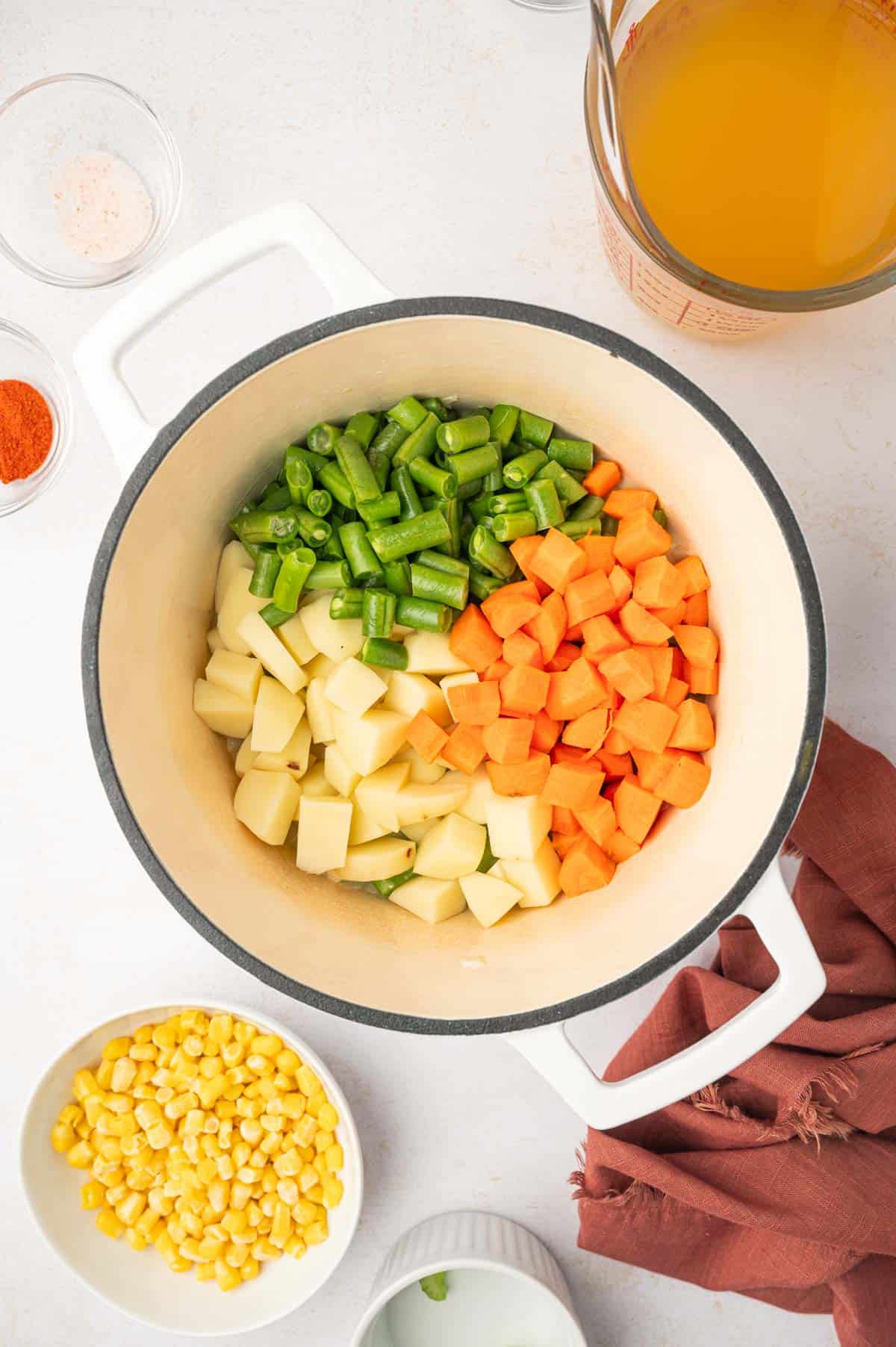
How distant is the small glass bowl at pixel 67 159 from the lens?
5.14ft

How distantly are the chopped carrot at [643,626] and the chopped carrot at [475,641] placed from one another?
17 cm

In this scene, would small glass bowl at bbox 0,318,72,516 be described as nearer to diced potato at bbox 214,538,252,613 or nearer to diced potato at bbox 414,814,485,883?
diced potato at bbox 214,538,252,613

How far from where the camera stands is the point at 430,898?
1.38m

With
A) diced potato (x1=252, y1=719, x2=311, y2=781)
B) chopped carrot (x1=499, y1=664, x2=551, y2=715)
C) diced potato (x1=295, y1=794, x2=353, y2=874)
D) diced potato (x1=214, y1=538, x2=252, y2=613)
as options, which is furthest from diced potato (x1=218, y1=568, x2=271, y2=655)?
chopped carrot (x1=499, y1=664, x2=551, y2=715)

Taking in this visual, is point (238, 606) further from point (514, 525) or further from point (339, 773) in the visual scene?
point (514, 525)

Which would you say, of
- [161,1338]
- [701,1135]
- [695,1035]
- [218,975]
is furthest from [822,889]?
[161,1338]

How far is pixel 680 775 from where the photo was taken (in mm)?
1318

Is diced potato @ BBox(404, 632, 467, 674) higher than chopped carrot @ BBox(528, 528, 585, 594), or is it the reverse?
chopped carrot @ BBox(528, 528, 585, 594)

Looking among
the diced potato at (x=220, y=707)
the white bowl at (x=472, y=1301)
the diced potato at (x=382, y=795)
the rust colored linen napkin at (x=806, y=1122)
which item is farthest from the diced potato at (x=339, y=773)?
the white bowl at (x=472, y=1301)

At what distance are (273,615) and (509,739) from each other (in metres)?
0.35

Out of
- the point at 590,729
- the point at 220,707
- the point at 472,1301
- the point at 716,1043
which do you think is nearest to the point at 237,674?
the point at 220,707

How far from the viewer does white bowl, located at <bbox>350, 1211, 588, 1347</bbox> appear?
A: 1.54 meters

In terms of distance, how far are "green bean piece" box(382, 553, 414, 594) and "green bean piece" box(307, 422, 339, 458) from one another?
0.55ft

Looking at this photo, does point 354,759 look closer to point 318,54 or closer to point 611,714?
→ point 611,714
